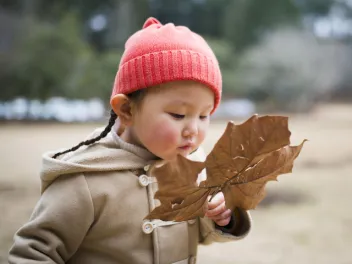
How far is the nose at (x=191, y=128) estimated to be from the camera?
2.24 feet

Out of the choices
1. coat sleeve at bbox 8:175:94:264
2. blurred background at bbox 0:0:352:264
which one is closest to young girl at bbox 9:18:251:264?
coat sleeve at bbox 8:175:94:264

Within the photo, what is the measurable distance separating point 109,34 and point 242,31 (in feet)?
1.87

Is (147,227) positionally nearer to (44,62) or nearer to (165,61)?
(165,61)

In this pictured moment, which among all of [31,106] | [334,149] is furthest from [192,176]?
[334,149]

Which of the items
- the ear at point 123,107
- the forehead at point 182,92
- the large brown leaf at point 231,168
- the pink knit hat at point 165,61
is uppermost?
the pink knit hat at point 165,61

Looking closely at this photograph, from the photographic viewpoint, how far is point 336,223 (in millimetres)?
1587

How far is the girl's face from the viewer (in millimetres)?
683

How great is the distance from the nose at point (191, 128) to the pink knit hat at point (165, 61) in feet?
0.19

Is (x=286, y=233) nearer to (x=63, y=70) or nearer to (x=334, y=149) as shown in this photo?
(x=334, y=149)

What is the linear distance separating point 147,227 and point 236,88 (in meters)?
1.38

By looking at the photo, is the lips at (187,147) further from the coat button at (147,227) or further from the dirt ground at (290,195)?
the dirt ground at (290,195)

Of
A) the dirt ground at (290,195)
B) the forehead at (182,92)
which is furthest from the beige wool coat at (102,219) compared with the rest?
the dirt ground at (290,195)

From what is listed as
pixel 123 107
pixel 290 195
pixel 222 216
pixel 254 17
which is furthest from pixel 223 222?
pixel 254 17

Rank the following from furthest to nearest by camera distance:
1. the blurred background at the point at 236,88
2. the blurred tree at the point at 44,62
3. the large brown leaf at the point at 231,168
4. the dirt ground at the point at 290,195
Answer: the blurred tree at the point at 44,62, the blurred background at the point at 236,88, the dirt ground at the point at 290,195, the large brown leaf at the point at 231,168
